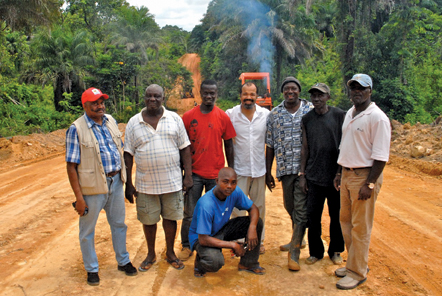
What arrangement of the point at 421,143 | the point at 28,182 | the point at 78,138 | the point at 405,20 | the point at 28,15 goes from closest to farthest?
the point at 78,138 < the point at 28,182 < the point at 421,143 < the point at 28,15 < the point at 405,20

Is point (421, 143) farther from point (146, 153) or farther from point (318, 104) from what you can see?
point (146, 153)

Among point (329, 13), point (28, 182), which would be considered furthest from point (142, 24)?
point (28, 182)

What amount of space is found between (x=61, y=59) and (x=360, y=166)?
20584mm

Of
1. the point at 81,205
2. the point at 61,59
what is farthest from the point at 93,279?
the point at 61,59

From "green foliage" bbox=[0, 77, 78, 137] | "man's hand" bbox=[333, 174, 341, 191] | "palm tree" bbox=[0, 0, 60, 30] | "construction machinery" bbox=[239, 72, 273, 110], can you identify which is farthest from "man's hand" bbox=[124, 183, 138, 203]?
"construction machinery" bbox=[239, 72, 273, 110]

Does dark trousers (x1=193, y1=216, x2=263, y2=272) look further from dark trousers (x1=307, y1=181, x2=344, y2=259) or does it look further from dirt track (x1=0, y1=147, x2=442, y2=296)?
dark trousers (x1=307, y1=181, x2=344, y2=259)

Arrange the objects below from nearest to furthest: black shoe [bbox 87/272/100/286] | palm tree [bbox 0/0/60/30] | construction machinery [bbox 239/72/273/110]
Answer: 1. black shoe [bbox 87/272/100/286]
2. palm tree [bbox 0/0/60/30]
3. construction machinery [bbox 239/72/273/110]

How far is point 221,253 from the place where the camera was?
3.88m

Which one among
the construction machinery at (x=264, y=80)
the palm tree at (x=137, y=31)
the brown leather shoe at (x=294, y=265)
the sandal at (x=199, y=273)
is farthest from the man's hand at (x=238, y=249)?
the palm tree at (x=137, y=31)

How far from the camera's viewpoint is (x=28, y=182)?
855 centimetres

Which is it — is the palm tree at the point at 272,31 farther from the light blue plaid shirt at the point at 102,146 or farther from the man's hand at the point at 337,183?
the light blue plaid shirt at the point at 102,146

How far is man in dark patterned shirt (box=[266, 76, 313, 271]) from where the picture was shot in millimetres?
4191

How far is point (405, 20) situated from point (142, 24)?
22.6 metres

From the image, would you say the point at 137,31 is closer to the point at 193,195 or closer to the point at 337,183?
the point at 193,195
